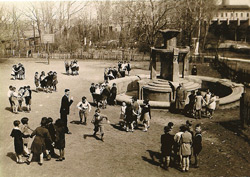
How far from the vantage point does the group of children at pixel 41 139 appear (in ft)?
27.7

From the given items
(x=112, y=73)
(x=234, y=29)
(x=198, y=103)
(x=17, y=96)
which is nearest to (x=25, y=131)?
(x=17, y=96)

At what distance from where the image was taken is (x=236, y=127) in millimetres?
12367

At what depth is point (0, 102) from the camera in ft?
53.8

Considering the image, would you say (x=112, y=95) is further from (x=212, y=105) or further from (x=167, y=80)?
(x=212, y=105)

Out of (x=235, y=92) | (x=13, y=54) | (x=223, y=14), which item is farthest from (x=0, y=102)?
(x=223, y=14)

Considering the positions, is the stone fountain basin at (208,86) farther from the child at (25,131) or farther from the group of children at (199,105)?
the child at (25,131)

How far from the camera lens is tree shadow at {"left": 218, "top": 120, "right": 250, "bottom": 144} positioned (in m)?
11.2

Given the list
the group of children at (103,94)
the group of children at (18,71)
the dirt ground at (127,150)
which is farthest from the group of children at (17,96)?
the group of children at (18,71)

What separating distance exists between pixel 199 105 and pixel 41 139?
27.3 feet

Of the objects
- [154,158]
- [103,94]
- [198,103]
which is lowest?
[154,158]

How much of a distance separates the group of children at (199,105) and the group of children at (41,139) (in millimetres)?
7523

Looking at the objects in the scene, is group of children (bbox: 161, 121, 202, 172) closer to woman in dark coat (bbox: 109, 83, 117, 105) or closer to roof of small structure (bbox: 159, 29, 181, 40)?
woman in dark coat (bbox: 109, 83, 117, 105)

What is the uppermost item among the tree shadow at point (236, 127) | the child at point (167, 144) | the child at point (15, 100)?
the child at point (15, 100)

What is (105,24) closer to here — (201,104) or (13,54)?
(13,54)
